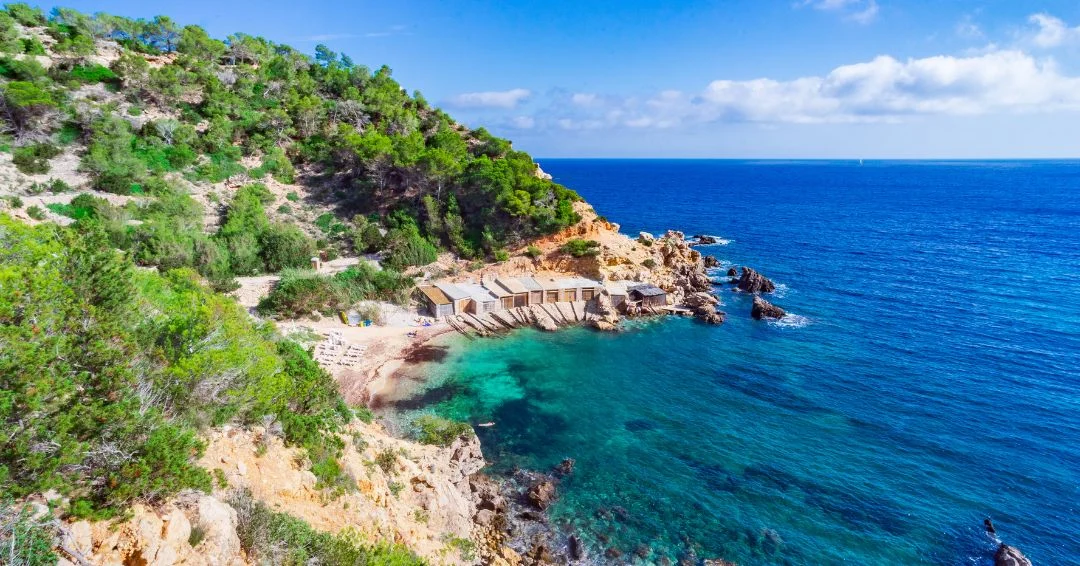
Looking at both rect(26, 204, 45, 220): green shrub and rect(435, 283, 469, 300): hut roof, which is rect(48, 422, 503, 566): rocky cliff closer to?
rect(435, 283, 469, 300): hut roof

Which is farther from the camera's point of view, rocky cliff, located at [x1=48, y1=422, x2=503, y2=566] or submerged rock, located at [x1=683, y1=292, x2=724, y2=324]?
submerged rock, located at [x1=683, y1=292, x2=724, y2=324]

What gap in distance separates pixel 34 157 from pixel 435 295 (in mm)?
40445

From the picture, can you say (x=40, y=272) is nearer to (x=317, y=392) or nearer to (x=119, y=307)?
(x=119, y=307)

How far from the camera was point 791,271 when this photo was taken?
5881cm

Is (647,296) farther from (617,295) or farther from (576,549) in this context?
(576,549)

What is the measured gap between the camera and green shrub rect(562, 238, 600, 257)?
49.8 metres

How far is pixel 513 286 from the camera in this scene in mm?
44844

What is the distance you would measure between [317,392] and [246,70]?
72257mm

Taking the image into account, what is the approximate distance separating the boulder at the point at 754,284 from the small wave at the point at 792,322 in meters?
7.07

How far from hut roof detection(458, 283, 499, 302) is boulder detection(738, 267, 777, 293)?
27392 millimetres

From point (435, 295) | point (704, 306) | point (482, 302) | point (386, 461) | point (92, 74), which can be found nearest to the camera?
point (386, 461)

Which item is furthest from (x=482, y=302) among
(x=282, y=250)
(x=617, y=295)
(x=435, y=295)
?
(x=282, y=250)

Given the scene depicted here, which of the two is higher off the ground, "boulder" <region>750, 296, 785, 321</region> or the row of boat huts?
the row of boat huts

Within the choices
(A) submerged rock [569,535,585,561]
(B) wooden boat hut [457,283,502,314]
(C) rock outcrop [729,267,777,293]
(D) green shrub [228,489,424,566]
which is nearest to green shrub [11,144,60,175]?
(B) wooden boat hut [457,283,502,314]
